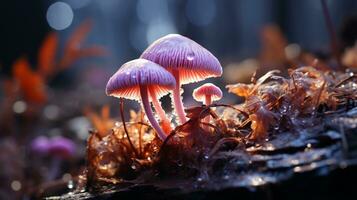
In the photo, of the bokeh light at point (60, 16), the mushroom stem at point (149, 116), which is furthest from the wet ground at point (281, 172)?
the bokeh light at point (60, 16)

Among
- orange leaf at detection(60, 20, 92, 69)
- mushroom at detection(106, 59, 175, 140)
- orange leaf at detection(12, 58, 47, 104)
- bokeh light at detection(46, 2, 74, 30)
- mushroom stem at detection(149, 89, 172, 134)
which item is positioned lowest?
mushroom stem at detection(149, 89, 172, 134)

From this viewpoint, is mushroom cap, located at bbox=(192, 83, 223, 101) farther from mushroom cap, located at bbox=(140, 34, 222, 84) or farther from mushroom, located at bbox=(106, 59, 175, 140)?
mushroom, located at bbox=(106, 59, 175, 140)

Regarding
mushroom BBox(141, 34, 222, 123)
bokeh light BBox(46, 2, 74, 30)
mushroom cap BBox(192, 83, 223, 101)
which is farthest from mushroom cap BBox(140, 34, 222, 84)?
bokeh light BBox(46, 2, 74, 30)

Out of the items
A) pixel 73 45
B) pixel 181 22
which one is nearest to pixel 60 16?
pixel 181 22

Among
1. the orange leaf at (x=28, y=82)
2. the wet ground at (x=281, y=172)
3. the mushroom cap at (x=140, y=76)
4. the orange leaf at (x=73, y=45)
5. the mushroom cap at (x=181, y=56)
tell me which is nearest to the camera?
the wet ground at (x=281, y=172)

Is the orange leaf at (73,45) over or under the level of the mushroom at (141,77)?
over

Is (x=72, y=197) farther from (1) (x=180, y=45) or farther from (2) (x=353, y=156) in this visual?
(2) (x=353, y=156)

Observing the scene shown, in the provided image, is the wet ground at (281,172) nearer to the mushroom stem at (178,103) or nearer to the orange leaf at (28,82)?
the mushroom stem at (178,103)

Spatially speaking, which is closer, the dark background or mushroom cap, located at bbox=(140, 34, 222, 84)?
mushroom cap, located at bbox=(140, 34, 222, 84)

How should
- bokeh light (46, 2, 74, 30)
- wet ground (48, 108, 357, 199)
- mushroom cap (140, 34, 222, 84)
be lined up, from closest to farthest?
1. wet ground (48, 108, 357, 199)
2. mushroom cap (140, 34, 222, 84)
3. bokeh light (46, 2, 74, 30)
